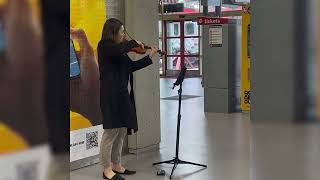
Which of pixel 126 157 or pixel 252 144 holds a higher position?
pixel 252 144

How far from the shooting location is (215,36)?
877 centimetres

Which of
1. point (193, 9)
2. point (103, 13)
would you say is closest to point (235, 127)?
point (103, 13)

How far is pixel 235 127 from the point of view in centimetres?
705

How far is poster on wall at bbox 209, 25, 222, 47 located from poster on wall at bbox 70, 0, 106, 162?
14.0ft

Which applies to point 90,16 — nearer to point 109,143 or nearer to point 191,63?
point 109,143

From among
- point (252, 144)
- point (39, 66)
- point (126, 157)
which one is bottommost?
point (126, 157)

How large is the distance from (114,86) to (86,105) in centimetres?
67

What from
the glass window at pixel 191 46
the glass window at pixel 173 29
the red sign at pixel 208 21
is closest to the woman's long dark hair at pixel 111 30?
the red sign at pixel 208 21

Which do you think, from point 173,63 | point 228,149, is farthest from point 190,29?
point 228,149

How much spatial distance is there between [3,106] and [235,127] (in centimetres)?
658

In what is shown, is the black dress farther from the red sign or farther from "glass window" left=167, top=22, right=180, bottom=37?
"glass window" left=167, top=22, right=180, bottom=37

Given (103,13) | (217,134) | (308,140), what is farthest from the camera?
(217,134)

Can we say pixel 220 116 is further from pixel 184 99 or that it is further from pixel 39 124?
pixel 39 124

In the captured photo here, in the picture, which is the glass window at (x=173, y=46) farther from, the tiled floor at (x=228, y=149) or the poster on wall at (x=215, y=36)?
the poster on wall at (x=215, y=36)
